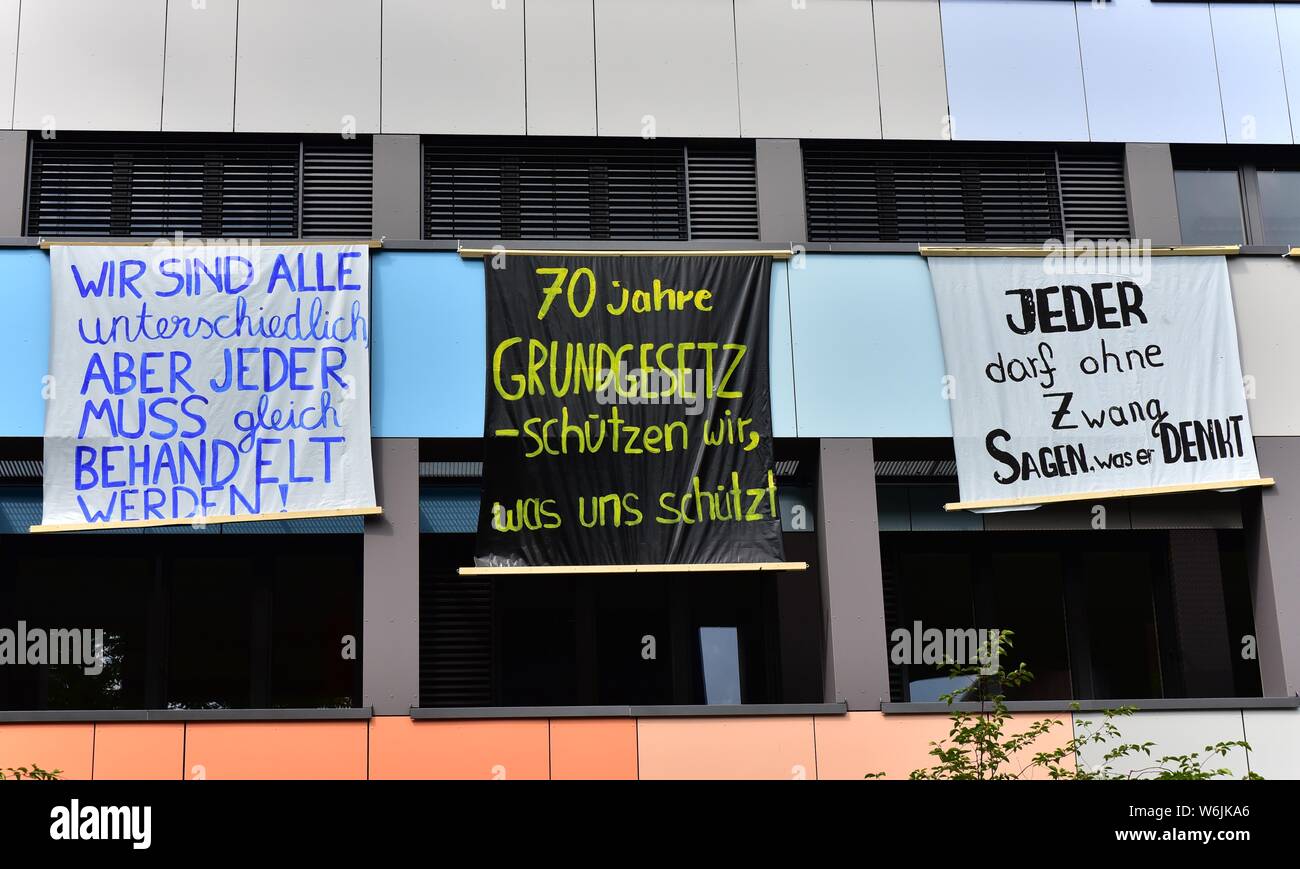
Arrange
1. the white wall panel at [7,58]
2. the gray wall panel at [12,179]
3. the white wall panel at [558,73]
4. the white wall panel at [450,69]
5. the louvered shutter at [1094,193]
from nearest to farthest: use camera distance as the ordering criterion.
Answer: the gray wall panel at [12,179] < the white wall panel at [7,58] < the white wall panel at [450,69] < the white wall panel at [558,73] < the louvered shutter at [1094,193]

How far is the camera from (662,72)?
16547mm

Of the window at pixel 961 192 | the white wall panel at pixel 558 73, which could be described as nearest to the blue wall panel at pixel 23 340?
the white wall panel at pixel 558 73

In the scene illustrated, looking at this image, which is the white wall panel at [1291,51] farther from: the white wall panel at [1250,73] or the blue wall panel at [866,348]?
the blue wall panel at [866,348]

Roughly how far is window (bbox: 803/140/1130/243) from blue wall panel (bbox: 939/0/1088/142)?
31 cm

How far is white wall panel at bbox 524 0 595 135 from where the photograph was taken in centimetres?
1639

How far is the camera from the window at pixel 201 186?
16.0m

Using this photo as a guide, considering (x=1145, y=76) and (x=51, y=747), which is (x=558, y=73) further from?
(x=51, y=747)

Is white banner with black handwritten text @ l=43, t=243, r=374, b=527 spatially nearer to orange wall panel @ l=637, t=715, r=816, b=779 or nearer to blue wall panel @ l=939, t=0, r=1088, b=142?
orange wall panel @ l=637, t=715, r=816, b=779

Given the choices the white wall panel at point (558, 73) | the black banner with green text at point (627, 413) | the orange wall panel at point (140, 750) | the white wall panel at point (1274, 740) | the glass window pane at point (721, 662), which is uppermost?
the white wall panel at point (558, 73)

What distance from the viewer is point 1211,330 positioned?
641 inches

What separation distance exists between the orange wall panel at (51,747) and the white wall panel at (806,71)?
944 centimetres

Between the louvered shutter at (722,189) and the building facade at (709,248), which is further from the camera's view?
the louvered shutter at (722,189)

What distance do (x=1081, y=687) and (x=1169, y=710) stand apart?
1.63 metres
